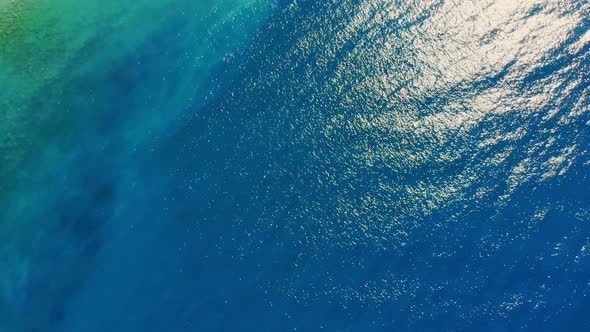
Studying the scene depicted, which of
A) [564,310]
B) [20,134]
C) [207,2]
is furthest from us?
[207,2]

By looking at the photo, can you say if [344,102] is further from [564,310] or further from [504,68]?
[564,310]

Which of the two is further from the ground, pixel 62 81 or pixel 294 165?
pixel 62 81

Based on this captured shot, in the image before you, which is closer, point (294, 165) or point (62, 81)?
point (294, 165)

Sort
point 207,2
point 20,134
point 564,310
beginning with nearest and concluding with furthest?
point 564,310 → point 20,134 → point 207,2

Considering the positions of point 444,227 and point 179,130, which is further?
point 179,130

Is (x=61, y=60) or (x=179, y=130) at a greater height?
(x=61, y=60)

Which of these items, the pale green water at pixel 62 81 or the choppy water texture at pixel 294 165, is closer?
the choppy water texture at pixel 294 165

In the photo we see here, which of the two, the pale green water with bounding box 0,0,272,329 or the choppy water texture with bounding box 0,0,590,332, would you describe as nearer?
the choppy water texture with bounding box 0,0,590,332

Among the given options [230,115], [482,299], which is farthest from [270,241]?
[482,299]
